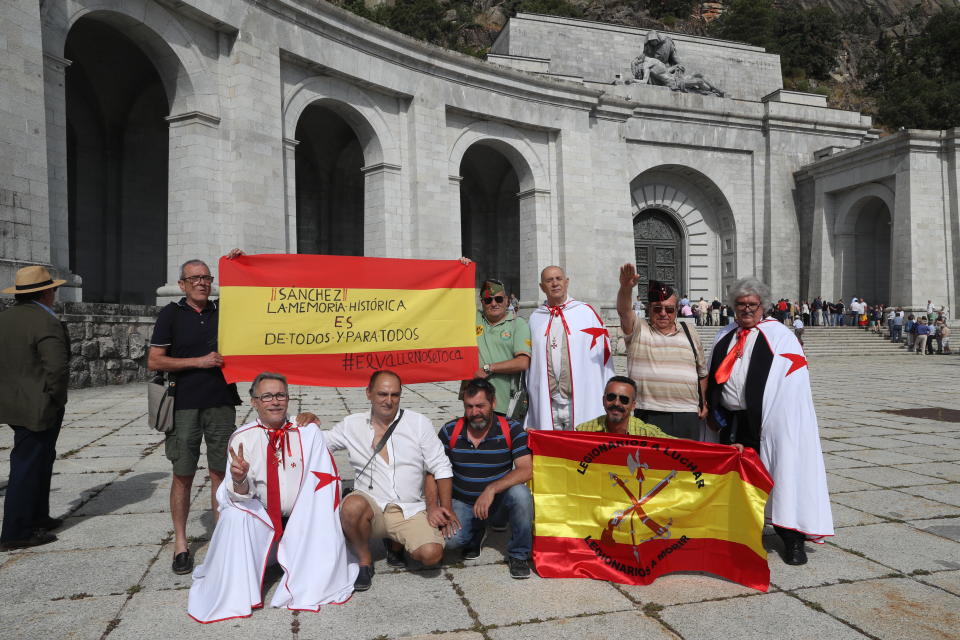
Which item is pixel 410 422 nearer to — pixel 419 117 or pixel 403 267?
pixel 403 267

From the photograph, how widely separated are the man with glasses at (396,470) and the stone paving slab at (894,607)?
207 cm

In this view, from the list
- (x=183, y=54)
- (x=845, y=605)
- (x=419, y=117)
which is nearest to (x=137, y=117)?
(x=183, y=54)

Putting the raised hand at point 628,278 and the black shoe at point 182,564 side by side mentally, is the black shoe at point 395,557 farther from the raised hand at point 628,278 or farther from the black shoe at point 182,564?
the raised hand at point 628,278

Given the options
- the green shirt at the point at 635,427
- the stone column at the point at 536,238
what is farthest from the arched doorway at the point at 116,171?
the green shirt at the point at 635,427

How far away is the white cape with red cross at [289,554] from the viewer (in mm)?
3285

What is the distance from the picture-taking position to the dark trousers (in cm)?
423

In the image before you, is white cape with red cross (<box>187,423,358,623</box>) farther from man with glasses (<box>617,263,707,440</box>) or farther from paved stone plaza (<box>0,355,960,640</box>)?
man with glasses (<box>617,263,707,440</box>)

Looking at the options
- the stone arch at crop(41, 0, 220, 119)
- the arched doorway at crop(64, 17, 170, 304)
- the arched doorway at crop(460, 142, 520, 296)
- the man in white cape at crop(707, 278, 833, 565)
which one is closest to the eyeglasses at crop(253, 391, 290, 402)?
the man in white cape at crop(707, 278, 833, 565)

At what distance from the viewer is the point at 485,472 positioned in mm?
4086

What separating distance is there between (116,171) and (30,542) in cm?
1777

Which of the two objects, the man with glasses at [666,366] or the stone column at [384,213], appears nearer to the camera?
the man with glasses at [666,366]

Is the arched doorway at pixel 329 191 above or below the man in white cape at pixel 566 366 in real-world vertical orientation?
above

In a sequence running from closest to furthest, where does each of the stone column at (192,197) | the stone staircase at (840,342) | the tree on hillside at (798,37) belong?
the stone column at (192,197)
the stone staircase at (840,342)
the tree on hillside at (798,37)

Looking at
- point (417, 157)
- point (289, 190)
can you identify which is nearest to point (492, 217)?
point (417, 157)
